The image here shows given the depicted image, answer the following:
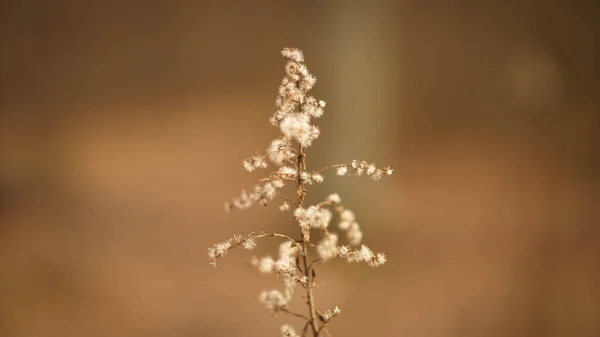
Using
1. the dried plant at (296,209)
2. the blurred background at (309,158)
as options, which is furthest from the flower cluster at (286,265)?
the blurred background at (309,158)

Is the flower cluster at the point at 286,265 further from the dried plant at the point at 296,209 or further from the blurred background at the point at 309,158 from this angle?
the blurred background at the point at 309,158

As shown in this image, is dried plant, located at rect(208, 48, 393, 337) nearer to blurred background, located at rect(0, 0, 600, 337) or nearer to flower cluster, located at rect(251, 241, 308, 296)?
flower cluster, located at rect(251, 241, 308, 296)

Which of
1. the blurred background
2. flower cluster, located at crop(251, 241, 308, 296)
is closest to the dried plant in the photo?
flower cluster, located at crop(251, 241, 308, 296)

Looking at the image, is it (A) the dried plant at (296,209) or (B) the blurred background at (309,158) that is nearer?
(A) the dried plant at (296,209)

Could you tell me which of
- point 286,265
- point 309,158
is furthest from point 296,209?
point 309,158

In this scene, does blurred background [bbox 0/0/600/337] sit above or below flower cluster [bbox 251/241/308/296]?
above

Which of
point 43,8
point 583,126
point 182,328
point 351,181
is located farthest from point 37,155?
point 583,126

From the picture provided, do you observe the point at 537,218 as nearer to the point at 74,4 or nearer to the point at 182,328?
the point at 182,328

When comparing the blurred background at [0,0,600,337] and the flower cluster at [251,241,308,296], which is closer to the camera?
the flower cluster at [251,241,308,296]
